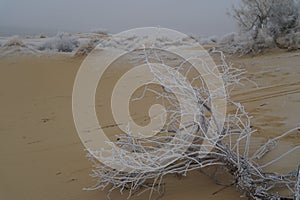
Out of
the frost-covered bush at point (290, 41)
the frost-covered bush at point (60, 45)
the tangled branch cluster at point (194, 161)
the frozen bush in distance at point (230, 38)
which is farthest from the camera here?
the frost-covered bush at point (60, 45)

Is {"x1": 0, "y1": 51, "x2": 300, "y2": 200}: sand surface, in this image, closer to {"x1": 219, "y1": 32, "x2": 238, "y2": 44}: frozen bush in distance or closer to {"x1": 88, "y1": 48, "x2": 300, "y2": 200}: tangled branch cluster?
{"x1": 88, "y1": 48, "x2": 300, "y2": 200}: tangled branch cluster

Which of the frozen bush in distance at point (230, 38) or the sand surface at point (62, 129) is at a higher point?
the frozen bush in distance at point (230, 38)

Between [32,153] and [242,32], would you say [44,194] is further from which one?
[242,32]

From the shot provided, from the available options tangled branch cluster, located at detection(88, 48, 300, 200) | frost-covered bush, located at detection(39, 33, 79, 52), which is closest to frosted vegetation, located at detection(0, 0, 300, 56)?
frost-covered bush, located at detection(39, 33, 79, 52)

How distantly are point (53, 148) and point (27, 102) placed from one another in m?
2.79

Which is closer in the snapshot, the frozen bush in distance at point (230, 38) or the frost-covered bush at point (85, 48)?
the frost-covered bush at point (85, 48)

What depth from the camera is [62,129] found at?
180 inches

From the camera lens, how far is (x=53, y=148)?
389 centimetres

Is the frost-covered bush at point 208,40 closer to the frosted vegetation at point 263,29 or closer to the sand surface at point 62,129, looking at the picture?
the frosted vegetation at point 263,29

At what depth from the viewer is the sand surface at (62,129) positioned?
282cm

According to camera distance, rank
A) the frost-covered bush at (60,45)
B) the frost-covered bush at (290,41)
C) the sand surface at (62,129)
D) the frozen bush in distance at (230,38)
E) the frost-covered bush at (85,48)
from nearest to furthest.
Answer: the sand surface at (62,129), the frost-covered bush at (290,41), the frost-covered bush at (85,48), the frozen bush in distance at (230,38), the frost-covered bush at (60,45)

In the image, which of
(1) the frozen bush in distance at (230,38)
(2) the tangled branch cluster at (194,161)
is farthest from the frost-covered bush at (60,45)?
(2) the tangled branch cluster at (194,161)

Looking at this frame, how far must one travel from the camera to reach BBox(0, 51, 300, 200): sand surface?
9.25ft

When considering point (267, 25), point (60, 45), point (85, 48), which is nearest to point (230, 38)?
point (267, 25)
